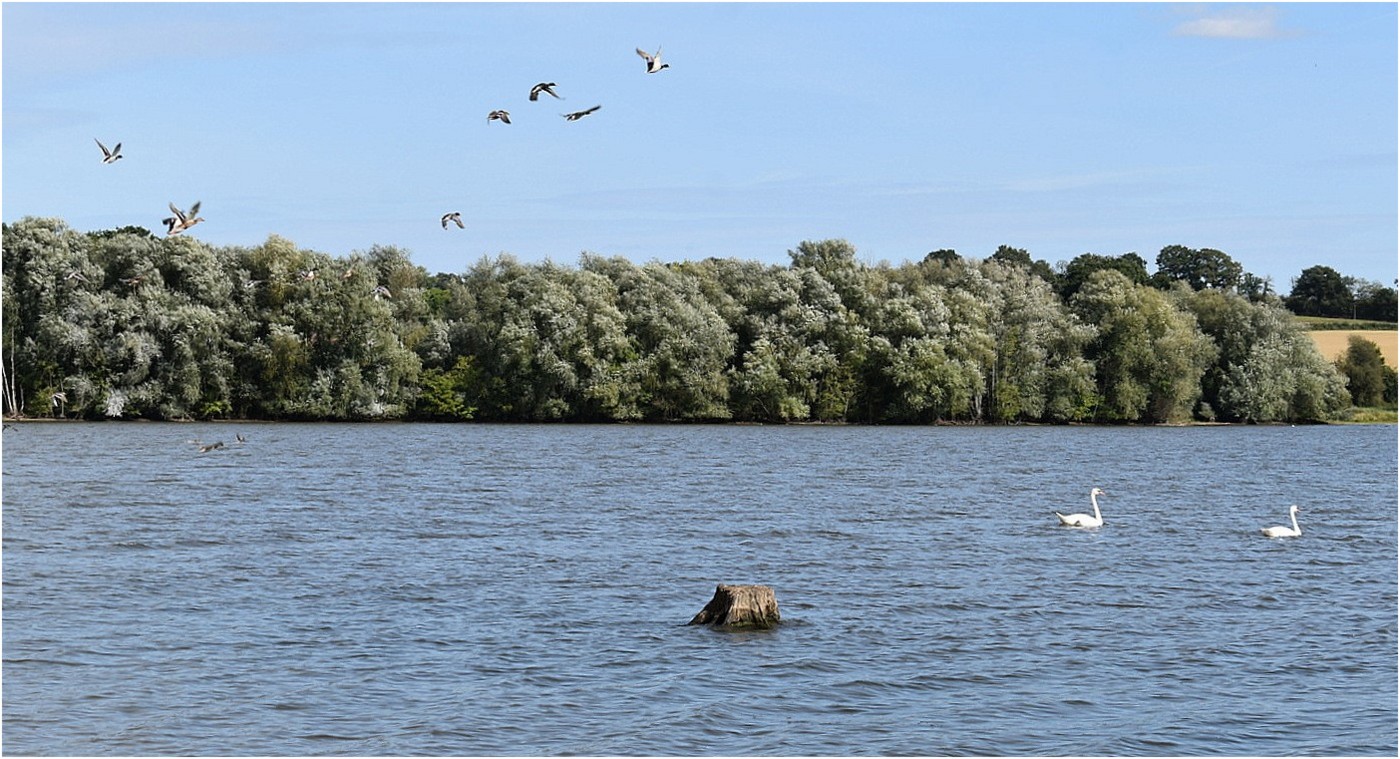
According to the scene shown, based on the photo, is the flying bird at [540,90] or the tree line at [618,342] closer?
the flying bird at [540,90]

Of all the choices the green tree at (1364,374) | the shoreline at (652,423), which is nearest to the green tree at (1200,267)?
the green tree at (1364,374)

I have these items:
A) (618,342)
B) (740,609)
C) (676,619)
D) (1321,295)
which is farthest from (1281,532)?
(1321,295)

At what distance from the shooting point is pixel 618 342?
3273 inches

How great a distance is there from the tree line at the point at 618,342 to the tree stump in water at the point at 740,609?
60333 mm

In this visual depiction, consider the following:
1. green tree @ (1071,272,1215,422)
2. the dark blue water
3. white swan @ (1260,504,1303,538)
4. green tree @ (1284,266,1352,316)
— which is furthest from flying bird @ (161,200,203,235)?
green tree @ (1284,266,1352,316)

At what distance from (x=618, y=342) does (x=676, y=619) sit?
61313 millimetres

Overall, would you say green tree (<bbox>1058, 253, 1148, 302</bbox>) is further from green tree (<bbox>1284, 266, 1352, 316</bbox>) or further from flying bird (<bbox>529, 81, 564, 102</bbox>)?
flying bird (<bbox>529, 81, 564, 102</bbox>)

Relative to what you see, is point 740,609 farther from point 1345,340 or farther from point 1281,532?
point 1345,340

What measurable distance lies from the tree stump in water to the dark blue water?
550 mm

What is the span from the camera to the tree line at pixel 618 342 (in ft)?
256

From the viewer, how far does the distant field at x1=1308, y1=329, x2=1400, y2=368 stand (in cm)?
10562

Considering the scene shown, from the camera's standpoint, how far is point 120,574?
2612cm

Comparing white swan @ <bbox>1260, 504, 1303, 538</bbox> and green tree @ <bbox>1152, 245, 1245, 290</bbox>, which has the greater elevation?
green tree @ <bbox>1152, 245, 1245, 290</bbox>

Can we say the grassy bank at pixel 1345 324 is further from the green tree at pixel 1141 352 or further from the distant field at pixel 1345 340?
the green tree at pixel 1141 352
